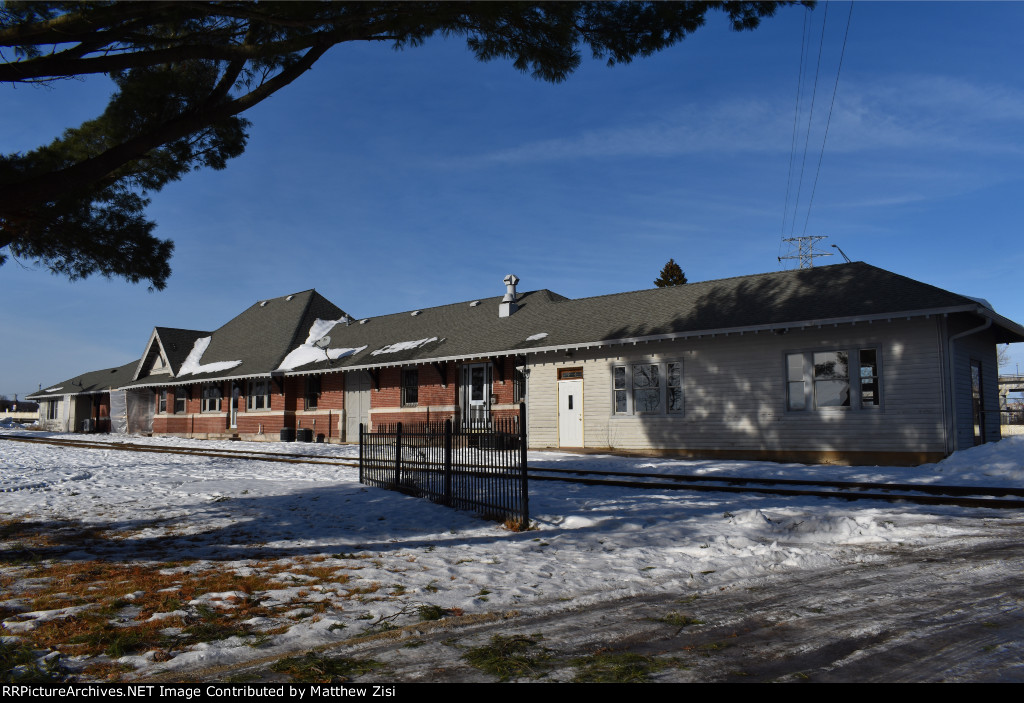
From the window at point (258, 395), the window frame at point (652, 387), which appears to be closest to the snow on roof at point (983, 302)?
the window frame at point (652, 387)

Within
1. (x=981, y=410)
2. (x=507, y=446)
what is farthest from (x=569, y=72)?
(x=981, y=410)

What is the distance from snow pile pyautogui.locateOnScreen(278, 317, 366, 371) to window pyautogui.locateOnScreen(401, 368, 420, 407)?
3969 mm

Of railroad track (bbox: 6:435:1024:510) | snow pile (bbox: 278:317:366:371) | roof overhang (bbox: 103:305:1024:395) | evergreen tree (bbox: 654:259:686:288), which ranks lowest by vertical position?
railroad track (bbox: 6:435:1024:510)

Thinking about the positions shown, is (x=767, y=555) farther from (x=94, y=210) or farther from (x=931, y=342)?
(x=931, y=342)

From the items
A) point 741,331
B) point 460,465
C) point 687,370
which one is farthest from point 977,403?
point 460,465

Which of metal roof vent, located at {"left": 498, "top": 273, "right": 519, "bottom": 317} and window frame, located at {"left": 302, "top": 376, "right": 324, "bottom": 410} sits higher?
metal roof vent, located at {"left": 498, "top": 273, "right": 519, "bottom": 317}

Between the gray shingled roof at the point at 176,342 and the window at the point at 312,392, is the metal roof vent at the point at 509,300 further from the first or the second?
the gray shingled roof at the point at 176,342

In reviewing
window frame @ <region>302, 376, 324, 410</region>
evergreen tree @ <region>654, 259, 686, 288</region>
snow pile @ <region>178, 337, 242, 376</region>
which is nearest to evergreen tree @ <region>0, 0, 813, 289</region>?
window frame @ <region>302, 376, 324, 410</region>

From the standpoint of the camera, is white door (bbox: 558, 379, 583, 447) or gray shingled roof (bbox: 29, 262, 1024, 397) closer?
gray shingled roof (bbox: 29, 262, 1024, 397)

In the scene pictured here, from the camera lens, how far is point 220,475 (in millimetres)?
15906

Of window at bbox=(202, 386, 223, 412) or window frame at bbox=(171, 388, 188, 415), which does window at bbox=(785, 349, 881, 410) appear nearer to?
window at bbox=(202, 386, 223, 412)

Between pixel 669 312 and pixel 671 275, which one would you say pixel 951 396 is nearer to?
pixel 669 312

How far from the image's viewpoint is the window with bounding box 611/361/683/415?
21.2 metres

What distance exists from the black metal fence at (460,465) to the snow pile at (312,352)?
1841 cm
